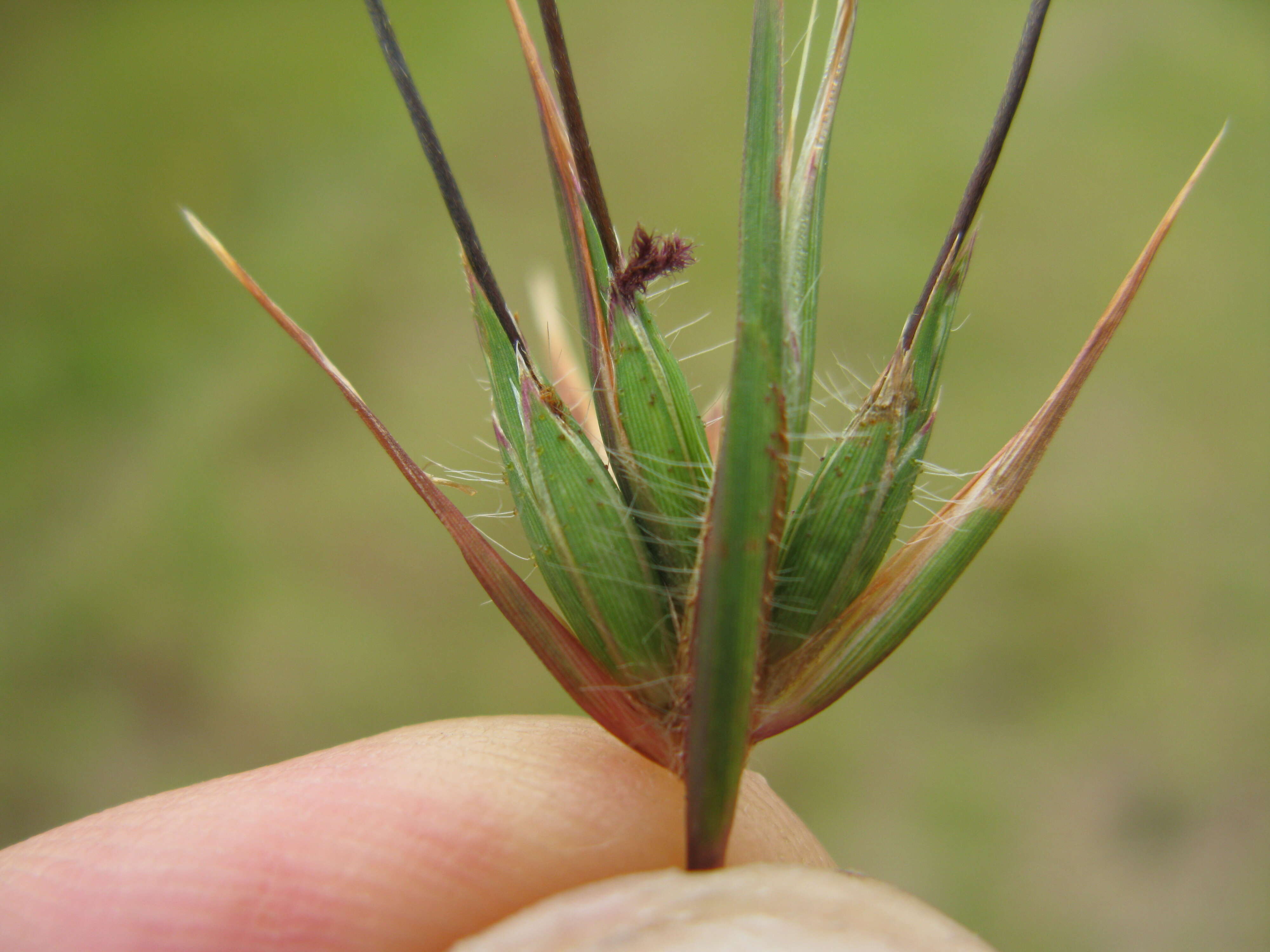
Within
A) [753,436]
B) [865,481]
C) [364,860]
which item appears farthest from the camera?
[364,860]

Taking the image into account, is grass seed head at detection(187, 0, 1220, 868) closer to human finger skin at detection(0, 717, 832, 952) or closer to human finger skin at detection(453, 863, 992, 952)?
human finger skin at detection(453, 863, 992, 952)

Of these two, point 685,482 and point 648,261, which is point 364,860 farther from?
point 648,261

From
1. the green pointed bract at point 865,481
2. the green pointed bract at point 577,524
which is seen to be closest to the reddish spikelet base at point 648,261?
the green pointed bract at point 577,524

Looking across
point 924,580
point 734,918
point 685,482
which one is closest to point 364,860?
point 734,918

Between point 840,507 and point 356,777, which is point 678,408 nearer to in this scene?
point 840,507

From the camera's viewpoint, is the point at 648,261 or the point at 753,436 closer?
the point at 753,436

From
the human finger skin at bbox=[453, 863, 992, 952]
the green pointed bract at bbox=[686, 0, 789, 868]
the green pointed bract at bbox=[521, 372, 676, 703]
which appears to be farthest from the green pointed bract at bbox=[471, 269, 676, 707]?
the human finger skin at bbox=[453, 863, 992, 952]
